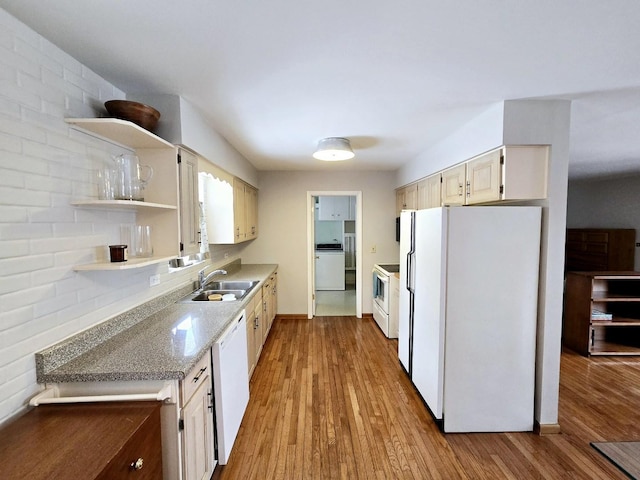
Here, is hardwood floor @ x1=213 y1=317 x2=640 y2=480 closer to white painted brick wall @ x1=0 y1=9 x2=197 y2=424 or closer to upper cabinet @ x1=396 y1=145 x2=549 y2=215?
white painted brick wall @ x1=0 y1=9 x2=197 y2=424

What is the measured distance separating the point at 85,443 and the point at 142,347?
1.91 ft

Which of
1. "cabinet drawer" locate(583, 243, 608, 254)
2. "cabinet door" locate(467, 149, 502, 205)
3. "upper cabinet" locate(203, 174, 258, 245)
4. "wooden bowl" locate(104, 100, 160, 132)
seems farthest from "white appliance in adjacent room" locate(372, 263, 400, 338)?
"cabinet drawer" locate(583, 243, 608, 254)

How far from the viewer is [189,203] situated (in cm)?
208

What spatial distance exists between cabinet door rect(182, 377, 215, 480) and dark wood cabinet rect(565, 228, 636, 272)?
6.52 meters

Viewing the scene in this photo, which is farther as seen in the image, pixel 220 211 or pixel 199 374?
pixel 220 211

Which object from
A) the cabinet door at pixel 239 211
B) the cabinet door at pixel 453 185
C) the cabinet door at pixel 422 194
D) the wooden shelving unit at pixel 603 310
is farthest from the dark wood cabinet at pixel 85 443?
the wooden shelving unit at pixel 603 310

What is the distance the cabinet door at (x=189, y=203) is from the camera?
6.52ft

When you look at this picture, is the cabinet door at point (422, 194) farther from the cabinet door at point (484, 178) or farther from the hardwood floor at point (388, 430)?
the hardwood floor at point (388, 430)

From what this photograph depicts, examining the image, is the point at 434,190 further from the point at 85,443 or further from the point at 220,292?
the point at 85,443

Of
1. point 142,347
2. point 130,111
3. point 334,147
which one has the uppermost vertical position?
point 334,147

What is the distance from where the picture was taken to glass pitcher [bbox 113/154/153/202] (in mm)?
1627

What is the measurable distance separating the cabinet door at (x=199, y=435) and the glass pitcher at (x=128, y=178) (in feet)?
3.83

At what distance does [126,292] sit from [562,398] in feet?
12.2

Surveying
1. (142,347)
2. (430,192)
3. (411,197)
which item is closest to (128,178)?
(142,347)
